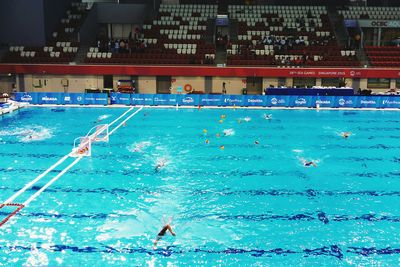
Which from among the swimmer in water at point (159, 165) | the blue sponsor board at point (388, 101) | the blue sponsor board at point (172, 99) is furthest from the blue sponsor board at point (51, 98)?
the blue sponsor board at point (388, 101)

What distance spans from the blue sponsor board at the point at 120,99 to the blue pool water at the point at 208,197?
309 inches

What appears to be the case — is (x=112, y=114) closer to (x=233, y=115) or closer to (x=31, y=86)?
(x=233, y=115)

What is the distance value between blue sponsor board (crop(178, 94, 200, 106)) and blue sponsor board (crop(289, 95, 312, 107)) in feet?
21.9

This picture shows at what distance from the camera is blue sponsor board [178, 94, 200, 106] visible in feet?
97.7

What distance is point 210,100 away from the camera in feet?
97.6

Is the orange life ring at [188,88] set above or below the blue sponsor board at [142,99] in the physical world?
above

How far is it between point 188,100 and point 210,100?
1.57m

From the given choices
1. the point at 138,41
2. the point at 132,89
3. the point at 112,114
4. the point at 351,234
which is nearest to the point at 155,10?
the point at 138,41

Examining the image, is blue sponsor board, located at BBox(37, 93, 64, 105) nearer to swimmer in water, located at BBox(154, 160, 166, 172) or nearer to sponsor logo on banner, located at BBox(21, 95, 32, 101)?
sponsor logo on banner, located at BBox(21, 95, 32, 101)

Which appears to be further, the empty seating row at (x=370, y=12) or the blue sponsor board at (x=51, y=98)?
the empty seating row at (x=370, y=12)

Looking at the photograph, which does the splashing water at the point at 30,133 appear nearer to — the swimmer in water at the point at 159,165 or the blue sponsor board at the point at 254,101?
the swimmer in water at the point at 159,165

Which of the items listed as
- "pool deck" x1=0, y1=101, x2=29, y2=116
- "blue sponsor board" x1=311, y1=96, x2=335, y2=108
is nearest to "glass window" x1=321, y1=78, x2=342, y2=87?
"blue sponsor board" x1=311, y1=96, x2=335, y2=108

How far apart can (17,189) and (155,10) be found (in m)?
31.7

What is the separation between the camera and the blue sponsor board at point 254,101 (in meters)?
29.7
